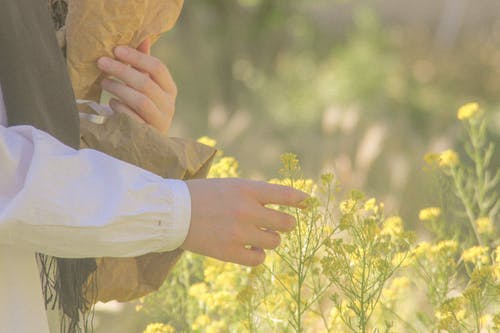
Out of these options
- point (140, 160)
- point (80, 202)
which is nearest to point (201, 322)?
point (140, 160)

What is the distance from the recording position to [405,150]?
253 inches

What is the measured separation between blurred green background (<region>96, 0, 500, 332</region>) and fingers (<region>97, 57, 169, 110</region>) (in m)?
4.09

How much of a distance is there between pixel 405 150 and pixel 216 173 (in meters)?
4.06

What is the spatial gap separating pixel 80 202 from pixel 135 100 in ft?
1.94

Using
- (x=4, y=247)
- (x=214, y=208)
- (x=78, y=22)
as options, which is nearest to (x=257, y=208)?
(x=214, y=208)

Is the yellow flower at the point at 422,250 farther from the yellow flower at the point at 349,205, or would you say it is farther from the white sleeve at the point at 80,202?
the white sleeve at the point at 80,202

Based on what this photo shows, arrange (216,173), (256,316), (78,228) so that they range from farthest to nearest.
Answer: (216,173) < (256,316) < (78,228)

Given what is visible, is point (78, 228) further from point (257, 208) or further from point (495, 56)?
point (495, 56)

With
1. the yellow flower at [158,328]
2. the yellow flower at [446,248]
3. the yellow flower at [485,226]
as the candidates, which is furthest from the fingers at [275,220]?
the yellow flower at [485,226]

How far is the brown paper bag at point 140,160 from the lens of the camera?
5.94ft

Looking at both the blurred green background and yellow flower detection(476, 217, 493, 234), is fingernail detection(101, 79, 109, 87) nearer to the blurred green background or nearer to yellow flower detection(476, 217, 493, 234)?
yellow flower detection(476, 217, 493, 234)

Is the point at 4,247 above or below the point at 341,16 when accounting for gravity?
below

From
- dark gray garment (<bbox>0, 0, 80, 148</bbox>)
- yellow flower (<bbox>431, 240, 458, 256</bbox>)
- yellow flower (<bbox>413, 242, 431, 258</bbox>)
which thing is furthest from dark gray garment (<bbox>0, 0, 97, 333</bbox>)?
yellow flower (<bbox>431, 240, 458, 256</bbox>)

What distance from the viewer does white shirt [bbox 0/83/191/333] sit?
4.37 feet
